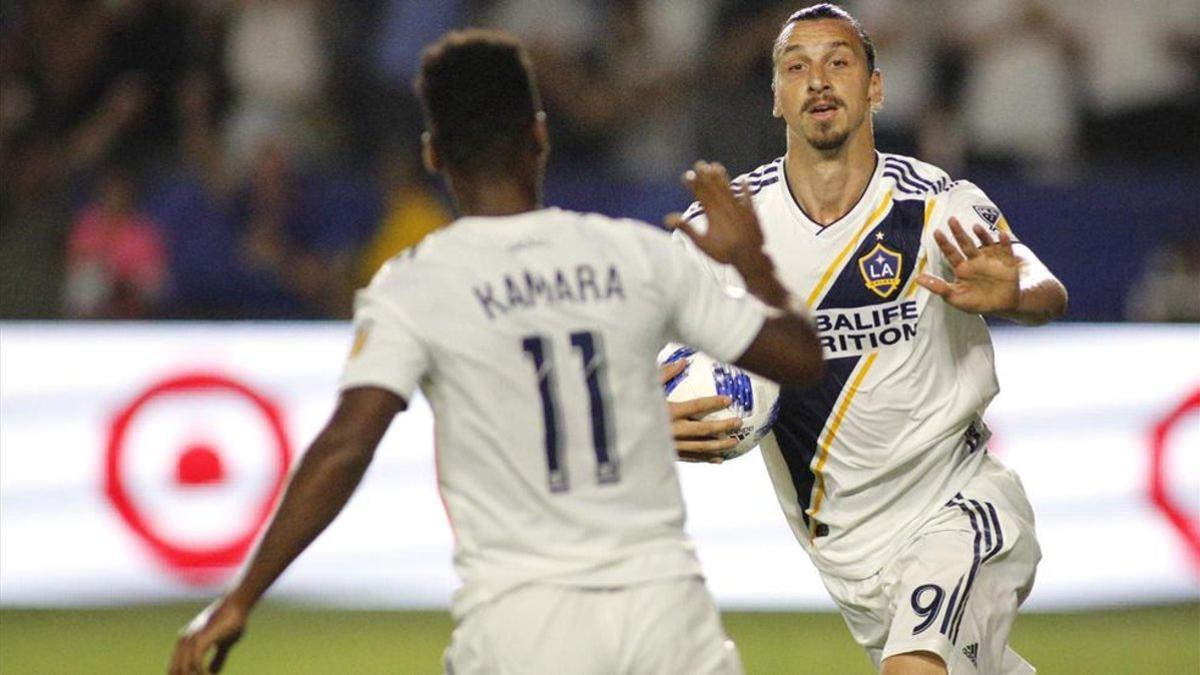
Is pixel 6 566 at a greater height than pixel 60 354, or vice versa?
pixel 60 354

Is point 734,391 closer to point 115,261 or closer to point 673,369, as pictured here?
point 673,369

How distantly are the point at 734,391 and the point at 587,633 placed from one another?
5.68 feet

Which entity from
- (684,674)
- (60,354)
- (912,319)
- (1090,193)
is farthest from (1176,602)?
(684,674)

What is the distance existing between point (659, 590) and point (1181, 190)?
883 centimetres

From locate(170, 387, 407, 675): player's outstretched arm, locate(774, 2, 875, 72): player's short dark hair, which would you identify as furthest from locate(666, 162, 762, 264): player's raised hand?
locate(774, 2, 875, 72): player's short dark hair

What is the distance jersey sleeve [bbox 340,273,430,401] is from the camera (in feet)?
13.0

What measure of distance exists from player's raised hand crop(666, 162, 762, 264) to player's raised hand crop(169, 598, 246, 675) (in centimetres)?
122

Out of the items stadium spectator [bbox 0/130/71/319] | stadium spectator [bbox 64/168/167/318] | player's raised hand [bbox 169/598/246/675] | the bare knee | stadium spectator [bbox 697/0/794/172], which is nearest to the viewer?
player's raised hand [bbox 169/598/246/675]

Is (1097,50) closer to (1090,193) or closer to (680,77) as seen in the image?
(1090,193)

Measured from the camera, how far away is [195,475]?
9.86 metres

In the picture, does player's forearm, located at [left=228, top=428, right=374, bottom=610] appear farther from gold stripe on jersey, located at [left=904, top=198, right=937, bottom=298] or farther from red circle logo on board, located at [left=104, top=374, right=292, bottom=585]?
red circle logo on board, located at [left=104, top=374, right=292, bottom=585]

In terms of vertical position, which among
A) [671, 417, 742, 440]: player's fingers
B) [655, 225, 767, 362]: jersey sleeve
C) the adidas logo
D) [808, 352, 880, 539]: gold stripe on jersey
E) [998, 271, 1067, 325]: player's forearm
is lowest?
the adidas logo

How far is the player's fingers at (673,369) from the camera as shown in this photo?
18.6 feet

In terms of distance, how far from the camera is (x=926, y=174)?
584 cm
